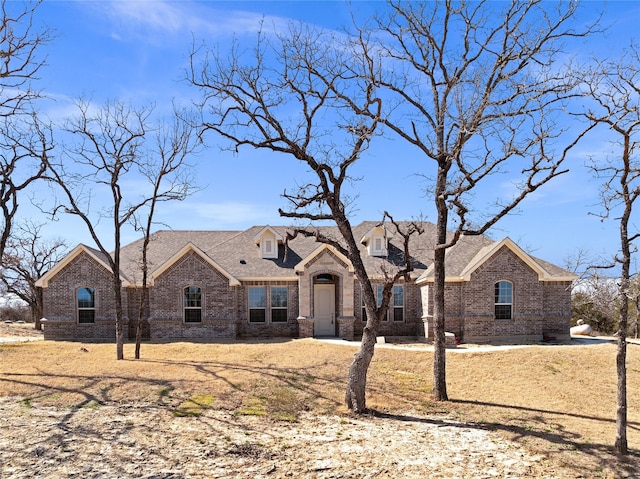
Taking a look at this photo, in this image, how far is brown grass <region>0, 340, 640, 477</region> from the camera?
42.0ft

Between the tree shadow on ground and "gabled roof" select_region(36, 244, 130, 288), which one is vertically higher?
"gabled roof" select_region(36, 244, 130, 288)

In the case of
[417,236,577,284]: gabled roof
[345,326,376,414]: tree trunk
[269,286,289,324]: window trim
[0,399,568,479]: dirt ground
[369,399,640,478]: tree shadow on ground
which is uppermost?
[417,236,577,284]: gabled roof

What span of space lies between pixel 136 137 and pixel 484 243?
716 inches

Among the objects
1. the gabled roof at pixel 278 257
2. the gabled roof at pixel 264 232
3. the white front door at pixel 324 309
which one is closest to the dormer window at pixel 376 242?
the gabled roof at pixel 278 257

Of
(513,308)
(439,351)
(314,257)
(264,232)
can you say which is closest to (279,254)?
(264,232)

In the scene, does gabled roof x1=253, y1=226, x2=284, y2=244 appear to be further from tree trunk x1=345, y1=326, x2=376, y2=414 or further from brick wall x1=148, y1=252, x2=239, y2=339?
tree trunk x1=345, y1=326, x2=376, y2=414

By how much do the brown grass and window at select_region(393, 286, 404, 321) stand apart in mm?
6205

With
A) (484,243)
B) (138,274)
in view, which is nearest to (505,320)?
(484,243)

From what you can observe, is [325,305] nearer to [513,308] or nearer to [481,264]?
[481,264]

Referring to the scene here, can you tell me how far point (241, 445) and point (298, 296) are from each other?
1504 cm

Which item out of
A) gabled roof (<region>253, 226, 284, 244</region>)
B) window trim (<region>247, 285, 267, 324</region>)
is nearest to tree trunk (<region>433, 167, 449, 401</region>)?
window trim (<region>247, 285, 267, 324</region>)

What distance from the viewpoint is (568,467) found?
33.3 feet

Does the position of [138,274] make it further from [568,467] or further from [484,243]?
[568,467]

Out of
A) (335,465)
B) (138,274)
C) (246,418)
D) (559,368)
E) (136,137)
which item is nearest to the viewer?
(335,465)
